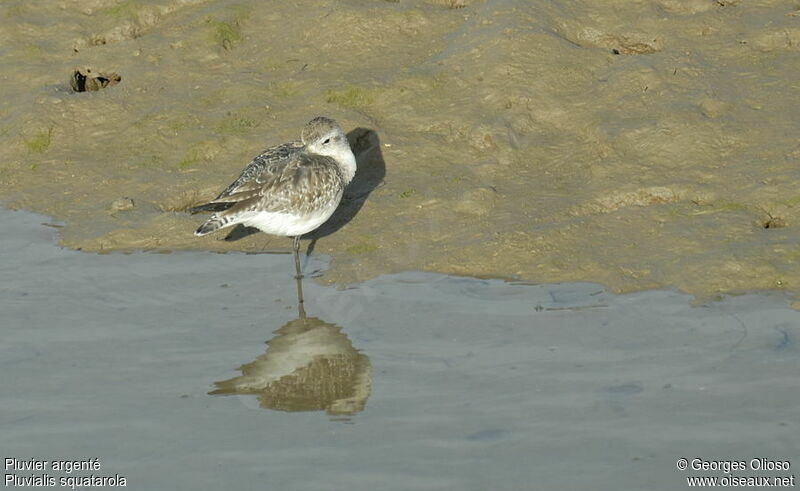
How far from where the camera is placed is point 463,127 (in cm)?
1383

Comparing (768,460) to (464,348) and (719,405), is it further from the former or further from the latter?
(464,348)

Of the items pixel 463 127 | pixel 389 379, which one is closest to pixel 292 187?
pixel 463 127

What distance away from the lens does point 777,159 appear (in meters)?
12.6

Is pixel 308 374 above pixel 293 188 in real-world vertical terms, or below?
below

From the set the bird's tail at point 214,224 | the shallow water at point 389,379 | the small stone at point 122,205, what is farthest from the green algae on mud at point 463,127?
the bird's tail at point 214,224

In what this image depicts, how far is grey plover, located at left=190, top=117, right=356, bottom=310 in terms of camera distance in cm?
1191

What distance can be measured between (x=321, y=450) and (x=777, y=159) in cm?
676

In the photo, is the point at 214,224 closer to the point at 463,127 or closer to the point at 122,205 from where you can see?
the point at 122,205

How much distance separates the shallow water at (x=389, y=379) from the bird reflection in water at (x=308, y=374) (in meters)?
0.03

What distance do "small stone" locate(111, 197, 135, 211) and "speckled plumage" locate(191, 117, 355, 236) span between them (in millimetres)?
1651

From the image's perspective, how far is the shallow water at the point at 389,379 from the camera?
810 centimetres

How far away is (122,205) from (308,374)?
460 cm

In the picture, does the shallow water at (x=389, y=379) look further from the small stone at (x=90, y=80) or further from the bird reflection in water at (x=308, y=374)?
the small stone at (x=90, y=80)

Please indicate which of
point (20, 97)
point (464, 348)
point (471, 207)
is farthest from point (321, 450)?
point (20, 97)
